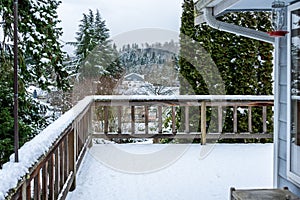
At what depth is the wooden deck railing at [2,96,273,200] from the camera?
2.55m

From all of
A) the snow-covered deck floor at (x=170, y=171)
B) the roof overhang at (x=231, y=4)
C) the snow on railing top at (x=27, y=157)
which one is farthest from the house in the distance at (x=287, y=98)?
the snow on railing top at (x=27, y=157)

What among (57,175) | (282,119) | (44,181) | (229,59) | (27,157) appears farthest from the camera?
(229,59)

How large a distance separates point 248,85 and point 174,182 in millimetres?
4175

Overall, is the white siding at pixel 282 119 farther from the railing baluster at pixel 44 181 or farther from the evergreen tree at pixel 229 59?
the evergreen tree at pixel 229 59

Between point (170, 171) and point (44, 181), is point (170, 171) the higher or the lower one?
the lower one

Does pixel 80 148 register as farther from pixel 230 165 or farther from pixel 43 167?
pixel 43 167

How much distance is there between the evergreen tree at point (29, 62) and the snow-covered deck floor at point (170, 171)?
2420 mm

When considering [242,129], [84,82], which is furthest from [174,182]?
[84,82]

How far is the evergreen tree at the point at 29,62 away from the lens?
734 centimetres

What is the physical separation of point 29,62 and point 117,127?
11.0ft

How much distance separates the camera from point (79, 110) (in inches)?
173

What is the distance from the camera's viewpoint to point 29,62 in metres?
8.95

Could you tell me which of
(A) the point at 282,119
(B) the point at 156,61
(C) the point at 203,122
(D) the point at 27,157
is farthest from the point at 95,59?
(D) the point at 27,157

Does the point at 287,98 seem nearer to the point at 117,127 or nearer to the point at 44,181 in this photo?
the point at 44,181
